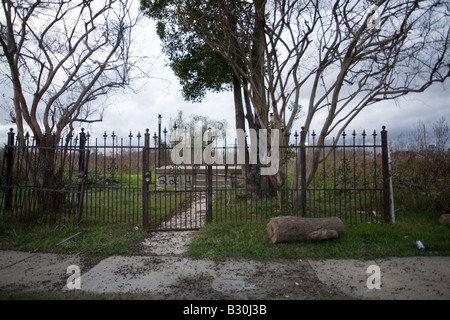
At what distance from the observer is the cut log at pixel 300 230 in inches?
201

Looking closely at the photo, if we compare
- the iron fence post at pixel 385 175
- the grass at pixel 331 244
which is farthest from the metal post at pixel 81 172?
the iron fence post at pixel 385 175

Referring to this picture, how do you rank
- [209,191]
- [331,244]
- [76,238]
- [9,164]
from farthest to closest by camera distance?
[9,164] → [209,191] → [76,238] → [331,244]

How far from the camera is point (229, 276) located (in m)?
3.95

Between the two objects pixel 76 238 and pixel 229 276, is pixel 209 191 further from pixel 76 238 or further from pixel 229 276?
pixel 76 238

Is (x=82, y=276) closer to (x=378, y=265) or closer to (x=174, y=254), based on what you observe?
(x=174, y=254)

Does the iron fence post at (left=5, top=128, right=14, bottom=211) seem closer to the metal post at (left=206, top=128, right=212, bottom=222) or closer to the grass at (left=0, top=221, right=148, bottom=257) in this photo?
the grass at (left=0, top=221, right=148, bottom=257)

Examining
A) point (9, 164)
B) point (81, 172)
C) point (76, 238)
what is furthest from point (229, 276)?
point (9, 164)

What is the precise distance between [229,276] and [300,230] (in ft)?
6.04

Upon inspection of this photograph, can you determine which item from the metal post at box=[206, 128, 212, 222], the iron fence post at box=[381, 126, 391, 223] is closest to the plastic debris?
the iron fence post at box=[381, 126, 391, 223]

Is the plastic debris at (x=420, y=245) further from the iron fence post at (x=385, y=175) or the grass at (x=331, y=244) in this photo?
the iron fence post at (x=385, y=175)

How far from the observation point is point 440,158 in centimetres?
775

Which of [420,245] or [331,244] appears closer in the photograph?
[420,245]
